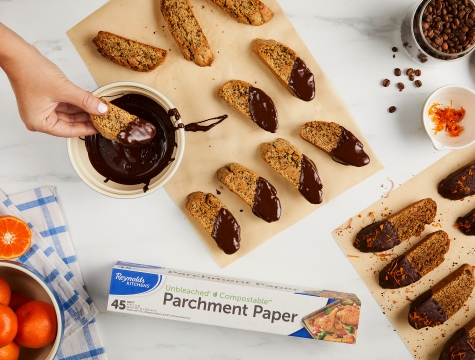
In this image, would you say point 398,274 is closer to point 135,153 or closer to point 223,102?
point 223,102

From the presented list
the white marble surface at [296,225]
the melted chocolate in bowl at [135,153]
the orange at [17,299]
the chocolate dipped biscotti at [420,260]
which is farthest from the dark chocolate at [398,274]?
the orange at [17,299]

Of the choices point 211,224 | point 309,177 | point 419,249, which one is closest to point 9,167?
point 211,224

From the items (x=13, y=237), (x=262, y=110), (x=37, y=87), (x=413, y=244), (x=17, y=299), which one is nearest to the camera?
(x=37, y=87)

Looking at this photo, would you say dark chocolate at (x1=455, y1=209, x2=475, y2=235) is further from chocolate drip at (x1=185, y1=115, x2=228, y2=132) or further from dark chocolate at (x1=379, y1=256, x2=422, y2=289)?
chocolate drip at (x1=185, y1=115, x2=228, y2=132)

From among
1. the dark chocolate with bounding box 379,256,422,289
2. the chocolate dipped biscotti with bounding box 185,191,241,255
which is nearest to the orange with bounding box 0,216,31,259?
the chocolate dipped biscotti with bounding box 185,191,241,255

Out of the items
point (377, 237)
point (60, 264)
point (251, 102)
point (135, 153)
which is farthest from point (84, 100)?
point (377, 237)

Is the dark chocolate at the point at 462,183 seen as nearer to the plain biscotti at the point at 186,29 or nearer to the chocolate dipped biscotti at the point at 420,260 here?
the chocolate dipped biscotti at the point at 420,260

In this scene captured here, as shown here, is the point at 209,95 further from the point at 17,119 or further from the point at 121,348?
the point at 121,348
